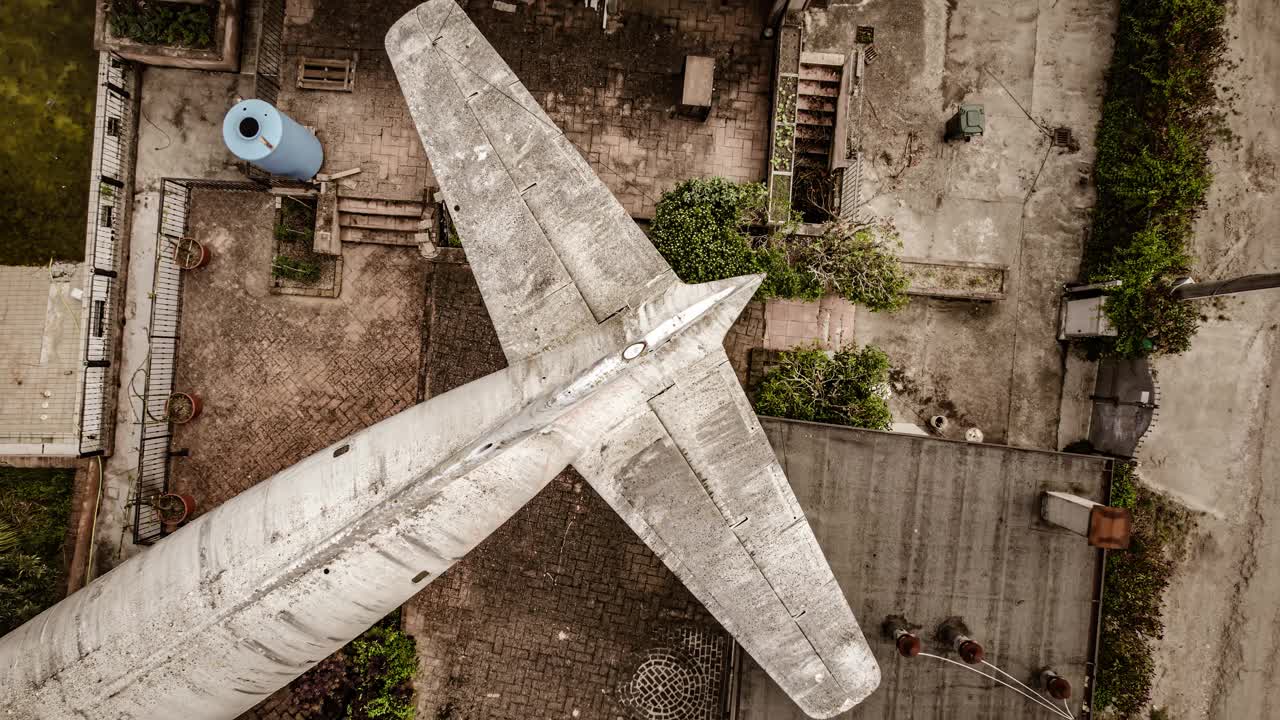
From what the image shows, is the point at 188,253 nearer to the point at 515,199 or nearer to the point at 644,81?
the point at 515,199

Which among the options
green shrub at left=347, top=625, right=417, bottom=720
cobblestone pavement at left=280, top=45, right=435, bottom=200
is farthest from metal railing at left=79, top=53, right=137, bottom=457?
green shrub at left=347, top=625, right=417, bottom=720

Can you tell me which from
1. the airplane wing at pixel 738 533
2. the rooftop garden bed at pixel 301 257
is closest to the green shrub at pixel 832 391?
the airplane wing at pixel 738 533

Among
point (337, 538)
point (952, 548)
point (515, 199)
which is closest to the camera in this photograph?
point (337, 538)

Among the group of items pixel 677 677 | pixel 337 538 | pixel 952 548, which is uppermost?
pixel 337 538

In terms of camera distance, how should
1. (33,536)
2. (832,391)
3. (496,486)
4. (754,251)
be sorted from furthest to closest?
(33,536) < (832,391) < (754,251) < (496,486)

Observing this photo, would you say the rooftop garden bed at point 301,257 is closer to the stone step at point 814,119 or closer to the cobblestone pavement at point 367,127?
the cobblestone pavement at point 367,127

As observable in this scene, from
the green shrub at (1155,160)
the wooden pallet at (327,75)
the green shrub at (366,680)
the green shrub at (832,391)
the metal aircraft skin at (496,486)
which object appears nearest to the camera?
the metal aircraft skin at (496,486)

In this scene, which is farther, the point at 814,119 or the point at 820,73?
the point at 814,119

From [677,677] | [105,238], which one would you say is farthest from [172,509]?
[677,677]
